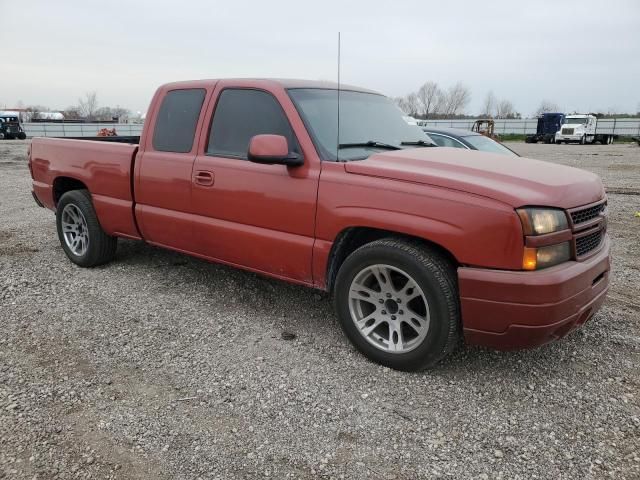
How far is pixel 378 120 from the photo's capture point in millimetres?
4105

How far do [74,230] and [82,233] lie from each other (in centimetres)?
15

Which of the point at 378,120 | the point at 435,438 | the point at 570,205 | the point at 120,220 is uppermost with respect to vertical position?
the point at 378,120

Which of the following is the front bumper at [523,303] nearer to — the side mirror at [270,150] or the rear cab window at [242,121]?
the side mirror at [270,150]

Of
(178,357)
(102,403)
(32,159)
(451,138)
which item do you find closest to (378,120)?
(178,357)

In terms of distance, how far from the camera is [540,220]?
9.05 feet

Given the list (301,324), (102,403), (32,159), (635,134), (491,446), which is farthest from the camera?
(635,134)

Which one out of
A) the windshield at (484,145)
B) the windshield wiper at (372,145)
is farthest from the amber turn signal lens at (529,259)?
the windshield at (484,145)

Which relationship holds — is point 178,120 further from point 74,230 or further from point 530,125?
point 530,125

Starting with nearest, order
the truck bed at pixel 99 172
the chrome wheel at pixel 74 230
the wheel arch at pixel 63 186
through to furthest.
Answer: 1. the truck bed at pixel 99 172
2. the chrome wheel at pixel 74 230
3. the wheel arch at pixel 63 186

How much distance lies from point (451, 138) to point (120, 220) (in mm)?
5606

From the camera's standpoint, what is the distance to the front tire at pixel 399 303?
299cm

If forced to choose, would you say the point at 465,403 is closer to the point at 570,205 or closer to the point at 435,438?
the point at 435,438

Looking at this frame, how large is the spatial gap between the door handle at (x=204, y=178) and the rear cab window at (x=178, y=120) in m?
0.28

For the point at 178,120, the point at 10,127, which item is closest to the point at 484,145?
the point at 178,120
